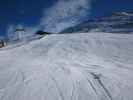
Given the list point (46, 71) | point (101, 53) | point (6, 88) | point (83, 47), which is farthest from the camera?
point (83, 47)

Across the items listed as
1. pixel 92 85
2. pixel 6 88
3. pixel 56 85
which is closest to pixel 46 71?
pixel 56 85

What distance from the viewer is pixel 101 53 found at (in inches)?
119

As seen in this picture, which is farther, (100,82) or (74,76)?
(74,76)

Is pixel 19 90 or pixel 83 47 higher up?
pixel 83 47

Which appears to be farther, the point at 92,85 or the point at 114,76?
the point at 114,76

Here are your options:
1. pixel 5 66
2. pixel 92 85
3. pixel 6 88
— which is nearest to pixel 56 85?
pixel 92 85

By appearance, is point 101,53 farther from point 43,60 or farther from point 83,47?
point 43,60

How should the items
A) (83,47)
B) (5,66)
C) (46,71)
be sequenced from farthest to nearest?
(83,47) < (5,66) < (46,71)

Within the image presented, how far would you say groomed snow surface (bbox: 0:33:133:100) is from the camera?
174 centimetres

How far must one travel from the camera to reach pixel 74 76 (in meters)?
2.13

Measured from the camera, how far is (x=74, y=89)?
1.83m

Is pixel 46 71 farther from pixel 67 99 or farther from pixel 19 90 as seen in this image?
pixel 67 99

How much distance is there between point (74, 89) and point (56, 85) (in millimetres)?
256

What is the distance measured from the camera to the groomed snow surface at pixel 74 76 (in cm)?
174
